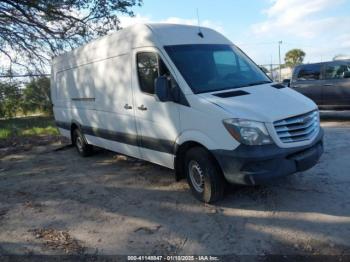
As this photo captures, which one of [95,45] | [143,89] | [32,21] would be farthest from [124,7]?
[143,89]

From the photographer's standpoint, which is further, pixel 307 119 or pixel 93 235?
pixel 307 119

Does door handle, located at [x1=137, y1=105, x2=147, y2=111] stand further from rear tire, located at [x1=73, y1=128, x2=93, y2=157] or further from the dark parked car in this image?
the dark parked car

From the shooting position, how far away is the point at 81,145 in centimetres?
930

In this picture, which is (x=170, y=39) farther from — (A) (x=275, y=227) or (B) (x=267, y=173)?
(A) (x=275, y=227)

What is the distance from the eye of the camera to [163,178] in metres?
6.96

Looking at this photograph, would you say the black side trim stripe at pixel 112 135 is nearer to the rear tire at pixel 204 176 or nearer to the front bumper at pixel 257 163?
the rear tire at pixel 204 176

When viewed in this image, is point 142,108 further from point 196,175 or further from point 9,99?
point 9,99

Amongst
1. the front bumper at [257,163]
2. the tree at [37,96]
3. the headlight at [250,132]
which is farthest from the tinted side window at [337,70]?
the tree at [37,96]

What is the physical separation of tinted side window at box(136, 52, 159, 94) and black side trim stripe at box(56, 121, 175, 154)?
771 millimetres

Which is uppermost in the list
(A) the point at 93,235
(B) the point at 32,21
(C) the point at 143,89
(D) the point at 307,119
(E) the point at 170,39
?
(B) the point at 32,21

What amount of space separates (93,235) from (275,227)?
7.04 ft

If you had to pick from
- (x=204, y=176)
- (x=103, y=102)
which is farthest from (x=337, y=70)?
(x=204, y=176)

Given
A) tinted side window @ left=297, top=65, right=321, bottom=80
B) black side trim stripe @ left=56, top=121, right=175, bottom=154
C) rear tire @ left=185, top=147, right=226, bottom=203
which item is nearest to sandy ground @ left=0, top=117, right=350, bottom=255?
rear tire @ left=185, top=147, right=226, bottom=203

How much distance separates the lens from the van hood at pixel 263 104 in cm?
487
